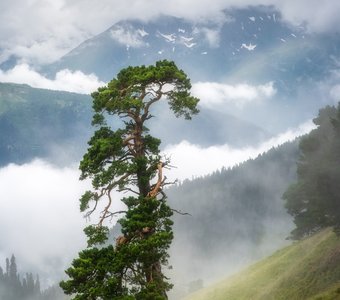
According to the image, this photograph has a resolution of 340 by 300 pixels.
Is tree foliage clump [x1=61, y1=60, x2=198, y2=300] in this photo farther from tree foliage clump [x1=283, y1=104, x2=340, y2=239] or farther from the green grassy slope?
tree foliage clump [x1=283, y1=104, x2=340, y2=239]

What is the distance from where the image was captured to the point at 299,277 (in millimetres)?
63406

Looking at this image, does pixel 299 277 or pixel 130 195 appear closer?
pixel 130 195

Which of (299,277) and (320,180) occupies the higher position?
(320,180)

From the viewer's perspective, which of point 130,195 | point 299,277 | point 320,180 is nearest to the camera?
point 130,195

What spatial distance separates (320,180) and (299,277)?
47.1ft

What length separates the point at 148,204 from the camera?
65.8ft

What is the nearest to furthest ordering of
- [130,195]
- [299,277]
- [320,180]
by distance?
[130,195] < [320,180] < [299,277]

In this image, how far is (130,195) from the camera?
853 inches

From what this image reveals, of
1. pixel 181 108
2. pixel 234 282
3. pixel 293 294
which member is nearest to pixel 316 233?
pixel 234 282

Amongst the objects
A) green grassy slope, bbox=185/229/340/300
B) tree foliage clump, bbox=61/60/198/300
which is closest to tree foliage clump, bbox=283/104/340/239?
green grassy slope, bbox=185/229/340/300

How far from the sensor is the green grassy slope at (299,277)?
55.8m

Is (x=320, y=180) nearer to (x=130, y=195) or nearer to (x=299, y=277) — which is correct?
(x=299, y=277)

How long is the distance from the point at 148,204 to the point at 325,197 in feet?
156

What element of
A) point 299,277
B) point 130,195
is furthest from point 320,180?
point 130,195
